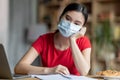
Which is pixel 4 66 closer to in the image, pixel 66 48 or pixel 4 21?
pixel 66 48

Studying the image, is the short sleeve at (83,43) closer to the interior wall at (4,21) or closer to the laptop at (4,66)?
the laptop at (4,66)

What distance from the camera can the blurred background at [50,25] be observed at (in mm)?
5408

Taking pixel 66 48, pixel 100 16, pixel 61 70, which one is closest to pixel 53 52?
pixel 66 48

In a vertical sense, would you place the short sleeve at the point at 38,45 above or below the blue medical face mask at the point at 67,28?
below

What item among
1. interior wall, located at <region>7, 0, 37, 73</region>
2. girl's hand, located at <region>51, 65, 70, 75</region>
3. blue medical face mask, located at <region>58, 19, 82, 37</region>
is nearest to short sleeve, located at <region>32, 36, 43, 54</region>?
blue medical face mask, located at <region>58, 19, 82, 37</region>

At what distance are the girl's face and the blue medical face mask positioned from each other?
3cm

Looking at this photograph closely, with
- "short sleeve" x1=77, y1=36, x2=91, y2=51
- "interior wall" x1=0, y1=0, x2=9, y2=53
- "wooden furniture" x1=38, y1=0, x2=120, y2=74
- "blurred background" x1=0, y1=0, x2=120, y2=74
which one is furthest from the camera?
"wooden furniture" x1=38, y1=0, x2=120, y2=74

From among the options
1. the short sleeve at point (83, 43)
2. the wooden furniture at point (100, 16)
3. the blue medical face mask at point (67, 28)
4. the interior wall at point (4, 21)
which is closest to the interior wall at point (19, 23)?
the interior wall at point (4, 21)

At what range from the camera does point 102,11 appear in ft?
18.8

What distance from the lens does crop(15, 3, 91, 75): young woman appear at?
217cm

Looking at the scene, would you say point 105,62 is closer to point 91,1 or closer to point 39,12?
point 91,1

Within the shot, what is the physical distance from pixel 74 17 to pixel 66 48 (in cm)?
26

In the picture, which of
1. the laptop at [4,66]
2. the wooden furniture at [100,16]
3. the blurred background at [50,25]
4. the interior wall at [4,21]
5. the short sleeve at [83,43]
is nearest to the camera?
the laptop at [4,66]

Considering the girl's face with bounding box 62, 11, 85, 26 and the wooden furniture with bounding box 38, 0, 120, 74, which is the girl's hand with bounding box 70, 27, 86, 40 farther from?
the wooden furniture with bounding box 38, 0, 120, 74
